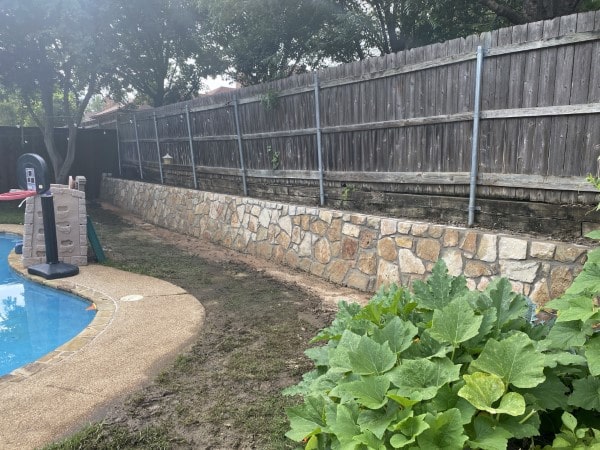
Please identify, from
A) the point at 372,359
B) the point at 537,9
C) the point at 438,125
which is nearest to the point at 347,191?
the point at 438,125

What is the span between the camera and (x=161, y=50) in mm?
15195

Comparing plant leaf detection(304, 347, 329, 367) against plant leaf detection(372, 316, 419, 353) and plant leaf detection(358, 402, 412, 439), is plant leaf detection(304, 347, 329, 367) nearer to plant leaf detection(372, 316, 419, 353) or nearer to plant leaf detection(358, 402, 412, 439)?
plant leaf detection(372, 316, 419, 353)

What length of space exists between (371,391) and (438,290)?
0.51m

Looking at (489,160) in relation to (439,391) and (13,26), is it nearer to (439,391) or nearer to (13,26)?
(439,391)

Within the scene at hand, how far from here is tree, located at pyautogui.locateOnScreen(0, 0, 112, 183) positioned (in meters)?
11.3

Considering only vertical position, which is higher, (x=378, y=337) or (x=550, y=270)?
→ (x=378, y=337)

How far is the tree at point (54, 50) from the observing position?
1134cm

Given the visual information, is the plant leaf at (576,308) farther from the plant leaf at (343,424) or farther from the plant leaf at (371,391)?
the plant leaf at (343,424)

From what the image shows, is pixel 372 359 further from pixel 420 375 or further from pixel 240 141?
pixel 240 141

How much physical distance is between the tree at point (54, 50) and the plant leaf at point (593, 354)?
521 inches

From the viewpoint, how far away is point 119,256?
301 inches

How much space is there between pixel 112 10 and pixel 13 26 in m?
2.64

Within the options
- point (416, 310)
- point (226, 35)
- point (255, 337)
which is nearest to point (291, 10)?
point (226, 35)

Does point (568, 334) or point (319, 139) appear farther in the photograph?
point (319, 139)
